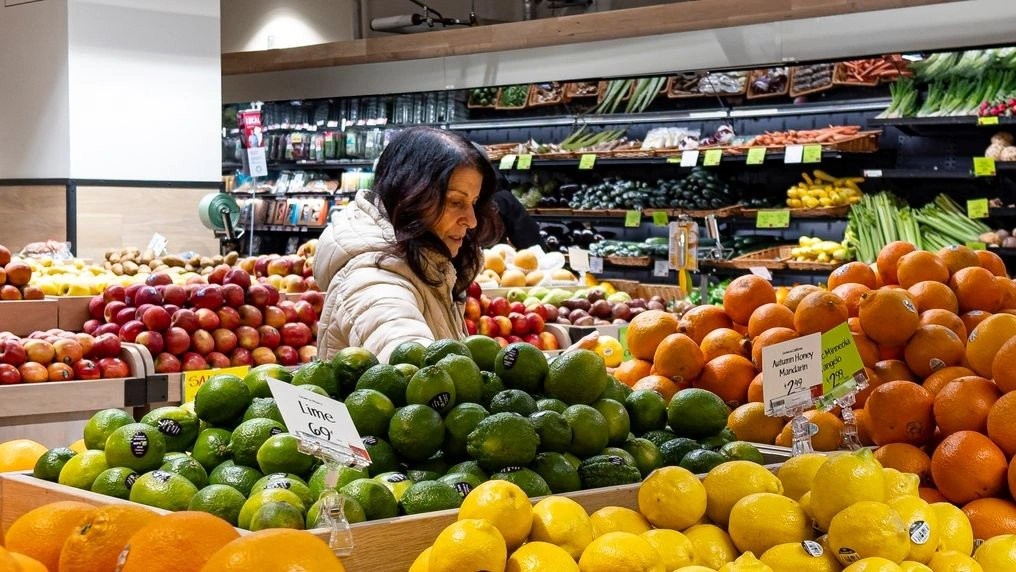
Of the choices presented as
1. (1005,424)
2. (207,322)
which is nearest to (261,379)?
(1005,424)

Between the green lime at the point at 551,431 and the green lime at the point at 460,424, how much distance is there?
92mm

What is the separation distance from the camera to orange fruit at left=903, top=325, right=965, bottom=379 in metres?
2.45

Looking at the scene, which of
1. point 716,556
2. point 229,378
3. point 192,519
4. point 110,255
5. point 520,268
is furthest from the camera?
point 520,268

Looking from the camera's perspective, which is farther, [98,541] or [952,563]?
[952,563]

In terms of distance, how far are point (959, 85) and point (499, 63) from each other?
3310 millimetres

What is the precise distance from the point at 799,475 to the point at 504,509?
579 mm

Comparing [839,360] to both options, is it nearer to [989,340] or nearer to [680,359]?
[989,340]

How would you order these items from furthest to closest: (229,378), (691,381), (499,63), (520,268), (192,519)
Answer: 1. (499,63)
2. (520,268)
3. (691,381)
4. (229,378)
5. (192,519)

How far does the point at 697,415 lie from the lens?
84.0 inches

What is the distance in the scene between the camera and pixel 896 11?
630 centimetres

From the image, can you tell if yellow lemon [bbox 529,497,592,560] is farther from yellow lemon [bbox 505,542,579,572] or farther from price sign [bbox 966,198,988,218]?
price sign [bbox 966,198,988,218]

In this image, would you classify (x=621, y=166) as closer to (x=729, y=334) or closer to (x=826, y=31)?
(x=826, y=31)

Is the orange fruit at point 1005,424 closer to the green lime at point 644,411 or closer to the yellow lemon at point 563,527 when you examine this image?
the green lime at point 644,411

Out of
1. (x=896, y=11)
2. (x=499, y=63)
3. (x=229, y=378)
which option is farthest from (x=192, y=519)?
(x=499, y=63)
